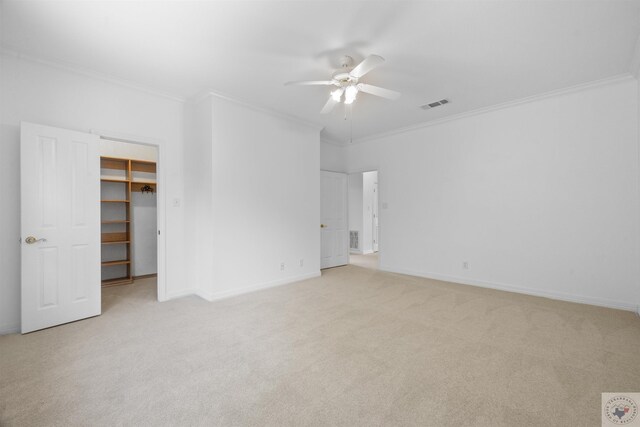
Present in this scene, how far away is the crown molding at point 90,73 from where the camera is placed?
2921 mm

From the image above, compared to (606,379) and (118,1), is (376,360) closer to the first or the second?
(606,379)

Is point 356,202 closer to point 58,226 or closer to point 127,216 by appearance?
point 127,216

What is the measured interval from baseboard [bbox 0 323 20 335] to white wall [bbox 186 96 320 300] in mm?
1819

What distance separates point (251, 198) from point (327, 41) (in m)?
2.41

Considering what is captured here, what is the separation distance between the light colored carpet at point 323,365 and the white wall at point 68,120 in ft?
2.01

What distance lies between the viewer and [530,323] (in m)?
3.13

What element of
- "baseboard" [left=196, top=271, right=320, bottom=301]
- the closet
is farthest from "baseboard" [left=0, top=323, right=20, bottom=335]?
"baseboard" [left=196, top=271, right=320, bottom=301]

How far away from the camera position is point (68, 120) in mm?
3244

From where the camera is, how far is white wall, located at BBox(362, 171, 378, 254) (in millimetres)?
8391

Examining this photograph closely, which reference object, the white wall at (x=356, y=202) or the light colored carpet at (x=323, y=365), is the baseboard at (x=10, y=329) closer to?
the light colored carpet at (x=323, y=365)

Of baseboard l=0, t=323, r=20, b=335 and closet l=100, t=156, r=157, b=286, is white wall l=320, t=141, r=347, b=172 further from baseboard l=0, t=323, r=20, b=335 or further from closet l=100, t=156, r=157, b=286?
baseboard l=0, t=323, r=20, b=335

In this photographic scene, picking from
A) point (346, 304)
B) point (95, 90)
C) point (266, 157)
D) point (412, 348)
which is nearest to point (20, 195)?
point (95, 90)

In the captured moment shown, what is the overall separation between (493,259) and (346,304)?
2.53m

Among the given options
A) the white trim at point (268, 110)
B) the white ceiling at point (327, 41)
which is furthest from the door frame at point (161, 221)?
the white trim at point (268, 110)
